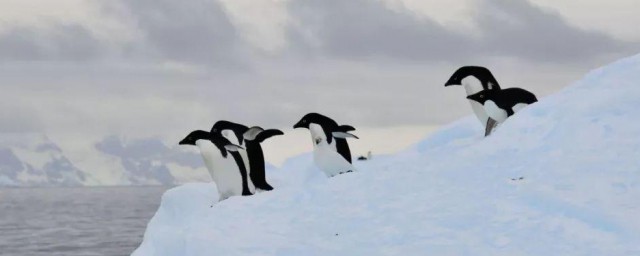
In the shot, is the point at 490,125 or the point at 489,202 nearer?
the point at 489,202

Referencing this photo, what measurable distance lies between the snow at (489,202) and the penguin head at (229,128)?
229 inches

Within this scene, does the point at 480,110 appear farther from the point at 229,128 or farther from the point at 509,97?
the point at 229,128

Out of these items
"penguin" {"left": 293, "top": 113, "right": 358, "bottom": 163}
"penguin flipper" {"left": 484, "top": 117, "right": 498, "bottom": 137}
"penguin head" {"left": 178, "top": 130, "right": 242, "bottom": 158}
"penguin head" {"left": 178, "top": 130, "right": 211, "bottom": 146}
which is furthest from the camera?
"penguin head" {"left": 178, "top": 130, "right": 211, "bottom": 146}

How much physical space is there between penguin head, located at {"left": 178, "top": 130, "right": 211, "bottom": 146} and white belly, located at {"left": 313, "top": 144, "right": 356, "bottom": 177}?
7.13ft

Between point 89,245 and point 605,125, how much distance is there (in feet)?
164

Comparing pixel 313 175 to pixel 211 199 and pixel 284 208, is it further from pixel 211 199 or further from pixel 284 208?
pixel 284 208

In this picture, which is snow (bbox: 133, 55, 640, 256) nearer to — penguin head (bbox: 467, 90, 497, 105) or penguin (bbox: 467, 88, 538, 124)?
penguin (bbox: 467, 88, 538, 124)

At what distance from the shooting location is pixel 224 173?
13.7 meters

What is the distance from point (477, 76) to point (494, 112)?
230cm

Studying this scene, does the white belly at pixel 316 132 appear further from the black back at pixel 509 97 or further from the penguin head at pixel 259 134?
the black back at pixel 509 97

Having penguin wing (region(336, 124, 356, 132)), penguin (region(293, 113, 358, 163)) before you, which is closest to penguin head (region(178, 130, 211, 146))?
penguin (region(293, 113, 358, 163))

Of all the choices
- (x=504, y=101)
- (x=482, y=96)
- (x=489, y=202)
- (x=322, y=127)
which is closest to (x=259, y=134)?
(x=322, y=127)

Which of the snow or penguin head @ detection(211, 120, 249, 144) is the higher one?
penguin head @ detection(211, 120, 249, 144)

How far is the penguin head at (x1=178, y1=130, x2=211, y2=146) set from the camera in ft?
45.9
